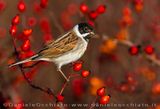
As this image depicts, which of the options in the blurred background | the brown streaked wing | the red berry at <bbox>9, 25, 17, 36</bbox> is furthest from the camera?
the blurred background

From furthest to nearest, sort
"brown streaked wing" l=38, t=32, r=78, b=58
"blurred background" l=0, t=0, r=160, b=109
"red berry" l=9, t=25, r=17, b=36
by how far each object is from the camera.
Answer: "blurred background" l=0, t=0, r=160, b=109 → "brown streaked wing" l=38, t=32, r=78, b=58 → "red berry" l=9, t=25, r=17, b=36

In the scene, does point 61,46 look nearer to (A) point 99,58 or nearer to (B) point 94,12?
(B) point 94,12

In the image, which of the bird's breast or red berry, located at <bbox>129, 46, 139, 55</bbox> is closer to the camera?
the bird's breast

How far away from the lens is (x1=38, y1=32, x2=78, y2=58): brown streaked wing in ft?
20.5

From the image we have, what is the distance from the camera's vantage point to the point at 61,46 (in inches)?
249

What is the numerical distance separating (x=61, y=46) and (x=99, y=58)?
3432mm

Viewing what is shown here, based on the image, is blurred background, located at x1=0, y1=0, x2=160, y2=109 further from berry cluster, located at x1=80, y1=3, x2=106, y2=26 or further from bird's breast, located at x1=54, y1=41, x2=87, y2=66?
bird's breast, located at x1=54, y1=41, x2=87, y2=66

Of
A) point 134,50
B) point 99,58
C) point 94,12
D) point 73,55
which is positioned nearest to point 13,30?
point 73,55

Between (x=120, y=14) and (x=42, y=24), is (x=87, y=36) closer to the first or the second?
(x=42, y=24)

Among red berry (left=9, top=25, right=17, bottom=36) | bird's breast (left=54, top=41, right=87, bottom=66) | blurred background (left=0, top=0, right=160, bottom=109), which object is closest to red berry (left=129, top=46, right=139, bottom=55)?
blurred background (left=0, top=0, right=160, bottom=109)

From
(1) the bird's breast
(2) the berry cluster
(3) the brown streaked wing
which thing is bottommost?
(1) the bird's breast

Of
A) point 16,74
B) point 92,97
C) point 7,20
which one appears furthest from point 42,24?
point 7,20

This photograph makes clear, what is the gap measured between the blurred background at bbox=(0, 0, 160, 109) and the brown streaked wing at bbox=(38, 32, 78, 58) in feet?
0.91

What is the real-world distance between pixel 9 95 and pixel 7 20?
6.00m
